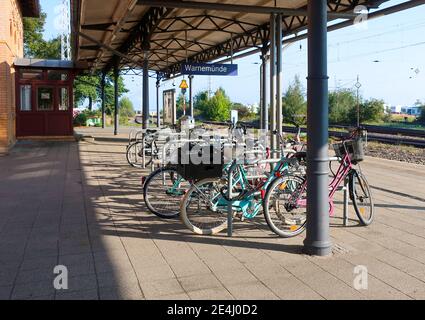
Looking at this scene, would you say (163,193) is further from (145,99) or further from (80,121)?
(80,121)

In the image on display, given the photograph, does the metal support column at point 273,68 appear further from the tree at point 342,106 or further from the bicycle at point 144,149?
the tree at point 342,106

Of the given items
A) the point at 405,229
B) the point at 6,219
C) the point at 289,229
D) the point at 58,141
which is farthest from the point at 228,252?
the point at 58,141

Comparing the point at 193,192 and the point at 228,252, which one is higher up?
the point at 193,192

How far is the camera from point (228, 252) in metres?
4.57

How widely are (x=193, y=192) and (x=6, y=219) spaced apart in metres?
2.41

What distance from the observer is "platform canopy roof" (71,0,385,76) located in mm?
10797

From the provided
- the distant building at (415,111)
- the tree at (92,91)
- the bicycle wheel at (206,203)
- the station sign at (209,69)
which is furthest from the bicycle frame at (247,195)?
the distant building at (415,111)

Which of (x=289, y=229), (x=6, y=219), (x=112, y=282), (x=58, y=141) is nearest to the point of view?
(x=112, y=282)

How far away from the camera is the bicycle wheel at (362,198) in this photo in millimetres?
5540

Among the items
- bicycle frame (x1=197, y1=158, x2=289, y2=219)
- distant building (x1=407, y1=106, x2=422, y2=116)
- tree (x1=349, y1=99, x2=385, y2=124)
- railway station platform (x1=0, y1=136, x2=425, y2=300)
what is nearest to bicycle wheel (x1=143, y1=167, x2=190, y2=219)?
railway station platform (x1=0, y1=136, x2=425, y2=300)

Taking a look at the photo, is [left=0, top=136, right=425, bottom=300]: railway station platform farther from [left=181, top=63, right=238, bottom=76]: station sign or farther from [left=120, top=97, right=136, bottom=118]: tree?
[left=120, top=97, right=136, bottom=118]: tree
